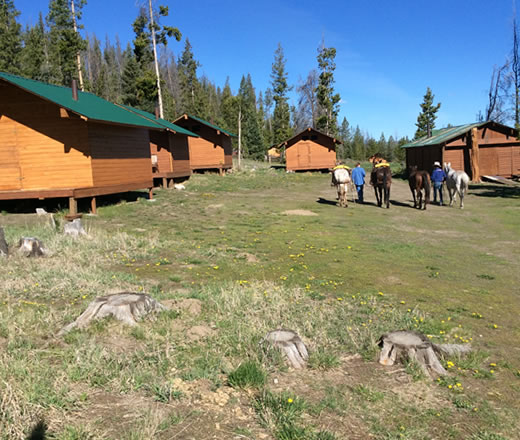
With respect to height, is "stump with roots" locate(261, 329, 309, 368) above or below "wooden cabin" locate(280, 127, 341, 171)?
below

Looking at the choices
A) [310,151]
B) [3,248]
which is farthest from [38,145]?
[310,151]

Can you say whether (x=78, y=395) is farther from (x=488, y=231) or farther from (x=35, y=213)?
(x=35, y=213)

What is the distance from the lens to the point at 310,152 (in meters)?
43.2

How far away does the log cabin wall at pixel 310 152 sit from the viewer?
43.1 metres

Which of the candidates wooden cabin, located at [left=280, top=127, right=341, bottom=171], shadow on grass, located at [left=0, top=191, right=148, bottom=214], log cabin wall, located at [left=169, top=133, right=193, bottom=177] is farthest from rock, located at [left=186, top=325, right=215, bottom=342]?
wooden cabin, located at [left=280, top=127, right=341, bottom=171]

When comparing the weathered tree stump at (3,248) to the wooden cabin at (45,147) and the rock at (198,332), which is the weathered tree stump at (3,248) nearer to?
the rock at (198,332)

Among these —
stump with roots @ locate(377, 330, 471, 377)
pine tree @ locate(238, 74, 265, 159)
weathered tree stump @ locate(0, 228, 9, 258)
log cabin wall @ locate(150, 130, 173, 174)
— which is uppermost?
pine tree @ locate(238, 74, 265, 159)

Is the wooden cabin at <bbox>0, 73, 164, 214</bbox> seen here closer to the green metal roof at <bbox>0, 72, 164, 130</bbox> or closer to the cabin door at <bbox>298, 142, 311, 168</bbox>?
the green metal roof at <bbox>0, 72, 164, 130</bbox>

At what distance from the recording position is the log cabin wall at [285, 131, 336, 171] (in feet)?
141

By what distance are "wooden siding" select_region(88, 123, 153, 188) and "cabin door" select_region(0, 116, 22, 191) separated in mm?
3001

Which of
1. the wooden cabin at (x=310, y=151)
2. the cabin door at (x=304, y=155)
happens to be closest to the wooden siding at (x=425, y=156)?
the wooden cabin at (x=310, y=151)

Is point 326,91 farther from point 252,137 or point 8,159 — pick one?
point 8,159

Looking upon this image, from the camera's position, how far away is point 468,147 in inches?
1273

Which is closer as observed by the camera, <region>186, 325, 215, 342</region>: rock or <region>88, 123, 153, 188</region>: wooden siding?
<region>186, 325, 215, 342</region>: rock
